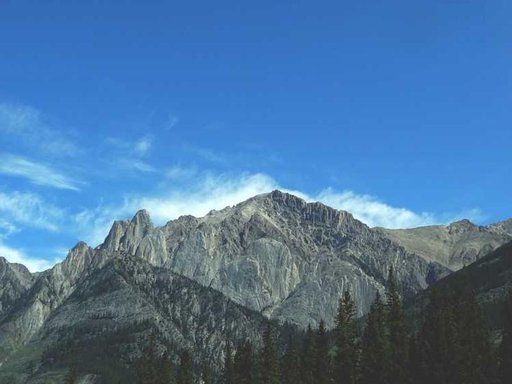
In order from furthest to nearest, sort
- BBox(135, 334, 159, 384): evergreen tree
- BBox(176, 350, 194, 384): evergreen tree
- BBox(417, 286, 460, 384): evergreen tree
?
BBox(135, 334, 159, 384): evergreen tree < BBox(176, 350, 194, 384): evergreen tree < BBox(417, 286, 460, 384): evergreen tree

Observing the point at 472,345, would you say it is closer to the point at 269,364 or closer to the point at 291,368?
the point at 269,364

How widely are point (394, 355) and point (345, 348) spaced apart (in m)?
7.09

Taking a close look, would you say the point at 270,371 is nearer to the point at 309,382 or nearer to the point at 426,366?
the point at 309,382

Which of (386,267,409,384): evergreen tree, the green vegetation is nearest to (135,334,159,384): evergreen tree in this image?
the green vegetation

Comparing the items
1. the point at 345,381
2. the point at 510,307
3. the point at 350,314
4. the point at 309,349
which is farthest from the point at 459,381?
the point at 309,349

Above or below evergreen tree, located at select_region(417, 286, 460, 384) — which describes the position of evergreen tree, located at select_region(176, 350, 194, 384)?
above

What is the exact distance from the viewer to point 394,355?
3807 inches

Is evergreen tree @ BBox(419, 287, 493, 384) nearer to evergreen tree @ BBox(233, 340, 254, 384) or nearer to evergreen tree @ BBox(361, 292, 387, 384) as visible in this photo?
evergreen tree @ BBox(361, 292, 387, 384)

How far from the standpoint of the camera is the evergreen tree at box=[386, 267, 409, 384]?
8975cm

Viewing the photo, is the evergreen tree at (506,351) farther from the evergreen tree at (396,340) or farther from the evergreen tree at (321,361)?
the evergreen tree at (321,361)

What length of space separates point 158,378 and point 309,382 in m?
38.0

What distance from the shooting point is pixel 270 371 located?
106250mm

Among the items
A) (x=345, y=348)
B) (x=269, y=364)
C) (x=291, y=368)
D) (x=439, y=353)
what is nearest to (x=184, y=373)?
(x=291, y=368)

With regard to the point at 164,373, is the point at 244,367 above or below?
below
